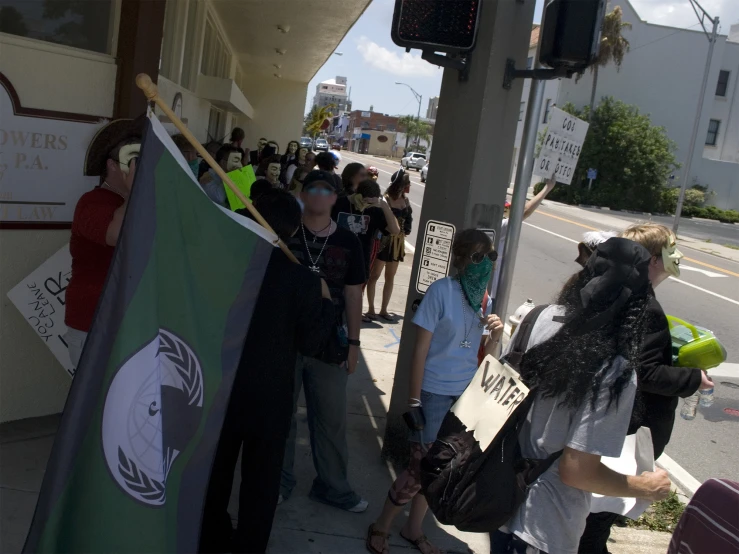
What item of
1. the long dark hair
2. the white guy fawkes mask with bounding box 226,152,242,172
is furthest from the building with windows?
the long dark hair

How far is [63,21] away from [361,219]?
280 cm

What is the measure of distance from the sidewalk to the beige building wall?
228 millimetres

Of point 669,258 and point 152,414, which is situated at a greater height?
point 669,258

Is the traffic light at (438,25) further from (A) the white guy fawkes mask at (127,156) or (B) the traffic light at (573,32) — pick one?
(A) the white guy fawkes mask at (127,156)

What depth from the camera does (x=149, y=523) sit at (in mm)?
2430

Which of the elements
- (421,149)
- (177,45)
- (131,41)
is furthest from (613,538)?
(421,149)

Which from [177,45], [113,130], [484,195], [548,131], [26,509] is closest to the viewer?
[113,130]

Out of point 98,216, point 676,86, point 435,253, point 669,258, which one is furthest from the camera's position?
point 676,86

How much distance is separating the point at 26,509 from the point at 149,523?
1.50m

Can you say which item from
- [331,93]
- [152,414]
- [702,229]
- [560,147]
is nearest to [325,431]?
[152,414]

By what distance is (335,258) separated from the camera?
3791mm

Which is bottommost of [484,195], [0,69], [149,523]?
[149,523]

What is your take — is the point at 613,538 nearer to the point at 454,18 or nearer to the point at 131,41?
the point at 454,18

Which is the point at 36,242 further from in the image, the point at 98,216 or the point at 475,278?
the point at 475,278
